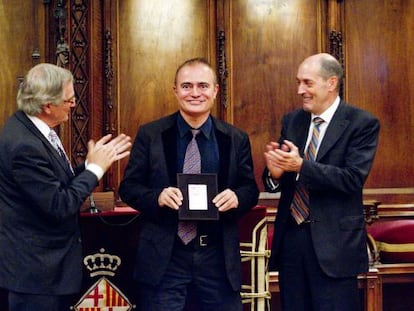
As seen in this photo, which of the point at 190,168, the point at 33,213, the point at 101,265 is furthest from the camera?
the point at 101,265

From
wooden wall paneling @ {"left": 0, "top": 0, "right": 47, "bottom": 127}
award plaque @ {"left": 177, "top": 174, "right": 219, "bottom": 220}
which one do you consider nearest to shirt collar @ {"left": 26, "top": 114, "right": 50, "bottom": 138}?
award plaque @ {"left": 177, "top": 174, "right": 219, "bottom": 220}

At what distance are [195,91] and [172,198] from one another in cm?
49

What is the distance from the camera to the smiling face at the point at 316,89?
11.0ft

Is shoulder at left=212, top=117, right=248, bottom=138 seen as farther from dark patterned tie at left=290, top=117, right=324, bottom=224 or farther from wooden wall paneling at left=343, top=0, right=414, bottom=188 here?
wooden wall paneling at left=343, top=0, right=414, bottom=188

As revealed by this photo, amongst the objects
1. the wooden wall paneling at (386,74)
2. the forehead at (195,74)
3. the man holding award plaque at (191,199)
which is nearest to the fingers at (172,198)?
the man holding award plaque at (191,199)

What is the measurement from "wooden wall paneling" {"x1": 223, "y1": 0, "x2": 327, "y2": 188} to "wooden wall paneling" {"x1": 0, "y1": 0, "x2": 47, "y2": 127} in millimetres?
1400

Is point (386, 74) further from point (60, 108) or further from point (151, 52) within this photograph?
point (60, 108)

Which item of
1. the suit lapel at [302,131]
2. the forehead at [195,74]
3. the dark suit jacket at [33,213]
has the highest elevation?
the forehead at [195,74]

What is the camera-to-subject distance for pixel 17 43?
539cm

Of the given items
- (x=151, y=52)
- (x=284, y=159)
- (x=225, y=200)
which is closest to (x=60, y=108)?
(x=225, y=200)

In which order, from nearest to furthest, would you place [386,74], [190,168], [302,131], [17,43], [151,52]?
1. [190,168]
2. [302,131]
3. [17,43]
4. [151,52]
5. [386,74]

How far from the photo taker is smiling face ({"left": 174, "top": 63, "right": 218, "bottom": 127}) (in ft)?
10.6

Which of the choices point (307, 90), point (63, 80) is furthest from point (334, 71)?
point (63, 80)

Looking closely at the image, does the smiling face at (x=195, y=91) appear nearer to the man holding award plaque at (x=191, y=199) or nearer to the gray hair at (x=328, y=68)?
the man holding award plaque at (x=191, y=199)
